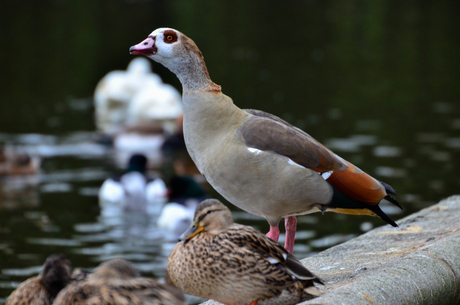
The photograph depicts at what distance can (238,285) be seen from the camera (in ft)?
12.8

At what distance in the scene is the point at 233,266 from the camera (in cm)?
389

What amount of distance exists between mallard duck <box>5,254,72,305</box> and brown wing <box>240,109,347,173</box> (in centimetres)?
143

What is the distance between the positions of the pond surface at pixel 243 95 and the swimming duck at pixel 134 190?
1.18 ft

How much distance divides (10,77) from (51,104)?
16.2 ft

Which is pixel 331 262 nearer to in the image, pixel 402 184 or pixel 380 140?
pixel 402 184

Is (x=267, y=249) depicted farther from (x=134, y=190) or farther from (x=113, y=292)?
(x=134, y=190)

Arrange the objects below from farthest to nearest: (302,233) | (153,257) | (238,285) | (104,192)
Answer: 1. (104,192)
2. (302,233)
3. (153,257)
4. (238,285)

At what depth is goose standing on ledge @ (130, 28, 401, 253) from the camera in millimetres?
4734

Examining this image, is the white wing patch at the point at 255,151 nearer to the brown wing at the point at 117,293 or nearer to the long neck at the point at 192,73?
the long neck at the point at 192,73

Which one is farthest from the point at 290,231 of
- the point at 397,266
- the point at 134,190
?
the point at 134,190

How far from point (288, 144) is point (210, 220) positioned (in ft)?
3.29

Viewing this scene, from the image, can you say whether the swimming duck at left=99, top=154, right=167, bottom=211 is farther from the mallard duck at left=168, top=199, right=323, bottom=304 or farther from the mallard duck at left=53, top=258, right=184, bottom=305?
the mallard duck at left=53, top=258, right=184, bottom=305

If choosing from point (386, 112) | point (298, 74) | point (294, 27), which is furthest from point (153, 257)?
point (294, 27)

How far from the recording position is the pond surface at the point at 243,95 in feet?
35.3
